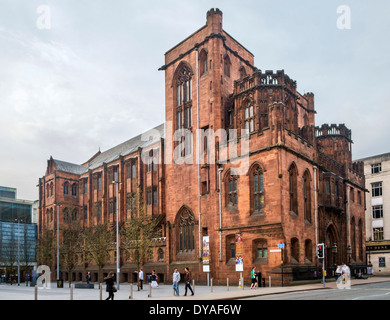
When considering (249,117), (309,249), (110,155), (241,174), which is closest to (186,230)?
(241,174)

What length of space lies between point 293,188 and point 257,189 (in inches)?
126

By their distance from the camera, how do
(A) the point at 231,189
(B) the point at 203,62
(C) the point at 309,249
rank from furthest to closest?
(B) the point at 203,62 → (A) the point at 231,189 → (C) the point at 309,249

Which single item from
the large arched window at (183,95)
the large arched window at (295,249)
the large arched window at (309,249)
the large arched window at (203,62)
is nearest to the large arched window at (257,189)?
the large arched window at (295,249)

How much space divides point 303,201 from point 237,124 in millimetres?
9240

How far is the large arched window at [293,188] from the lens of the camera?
1459 inches

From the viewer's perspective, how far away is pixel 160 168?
5153cm

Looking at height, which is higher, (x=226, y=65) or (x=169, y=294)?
(x=226, y=65)

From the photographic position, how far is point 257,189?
121 ft

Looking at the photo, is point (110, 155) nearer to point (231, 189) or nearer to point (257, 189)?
point (231, 189)

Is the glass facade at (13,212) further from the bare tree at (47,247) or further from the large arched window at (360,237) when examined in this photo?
the large arched window at (360,237)

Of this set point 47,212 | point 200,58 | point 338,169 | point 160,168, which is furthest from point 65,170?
point 338,169

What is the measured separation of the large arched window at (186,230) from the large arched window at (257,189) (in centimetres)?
772

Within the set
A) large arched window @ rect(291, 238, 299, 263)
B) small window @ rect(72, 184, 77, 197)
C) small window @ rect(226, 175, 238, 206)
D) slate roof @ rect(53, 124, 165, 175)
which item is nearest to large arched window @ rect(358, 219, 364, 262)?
large arched window @ rect(291, 238, 299, 263)

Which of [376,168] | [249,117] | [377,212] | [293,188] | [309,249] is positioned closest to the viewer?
[293,188]
